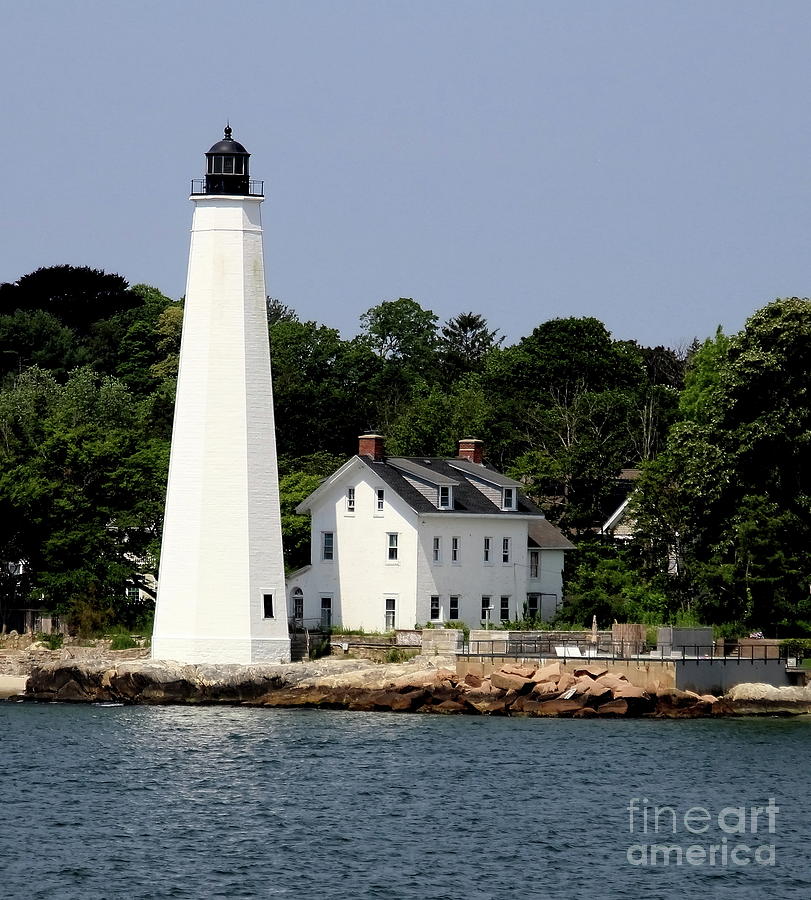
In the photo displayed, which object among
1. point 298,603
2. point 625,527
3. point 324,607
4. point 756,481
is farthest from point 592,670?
point 625,527

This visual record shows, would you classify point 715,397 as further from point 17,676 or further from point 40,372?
point 40,372

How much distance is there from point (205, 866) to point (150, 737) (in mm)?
13967

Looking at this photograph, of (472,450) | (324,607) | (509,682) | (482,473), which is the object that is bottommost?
(509,682)

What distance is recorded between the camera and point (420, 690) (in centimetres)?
4988

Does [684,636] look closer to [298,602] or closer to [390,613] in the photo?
[390,613]

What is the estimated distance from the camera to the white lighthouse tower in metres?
51.2

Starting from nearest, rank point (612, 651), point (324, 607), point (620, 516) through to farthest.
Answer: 1. point (612, 651)
2. point (324, 607)
3. point (620, 516)

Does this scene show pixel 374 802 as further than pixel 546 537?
No

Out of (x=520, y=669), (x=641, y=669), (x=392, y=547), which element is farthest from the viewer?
(x=392, y=547)

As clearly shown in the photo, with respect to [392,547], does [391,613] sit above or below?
below

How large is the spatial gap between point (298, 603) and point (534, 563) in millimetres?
7680

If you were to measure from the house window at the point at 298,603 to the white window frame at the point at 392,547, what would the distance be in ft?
10.2

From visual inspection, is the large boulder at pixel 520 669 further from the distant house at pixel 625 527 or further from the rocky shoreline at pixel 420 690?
the distant house at pixel 625 527

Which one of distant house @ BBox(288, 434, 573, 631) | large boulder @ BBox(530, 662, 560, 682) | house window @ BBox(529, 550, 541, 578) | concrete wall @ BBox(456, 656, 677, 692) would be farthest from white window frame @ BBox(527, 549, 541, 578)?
large boulder @ BBox(530, 662, 560, 682)
